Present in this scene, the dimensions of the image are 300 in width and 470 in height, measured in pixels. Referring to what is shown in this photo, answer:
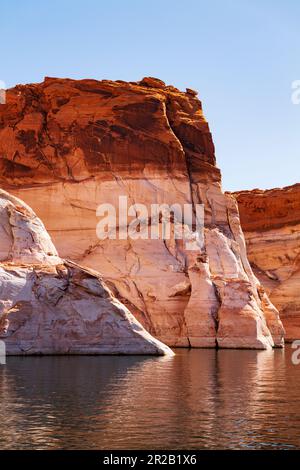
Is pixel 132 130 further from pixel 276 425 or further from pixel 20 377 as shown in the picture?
pixel 276 425

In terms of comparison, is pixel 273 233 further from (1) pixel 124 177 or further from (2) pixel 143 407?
(2) pixel 143 407

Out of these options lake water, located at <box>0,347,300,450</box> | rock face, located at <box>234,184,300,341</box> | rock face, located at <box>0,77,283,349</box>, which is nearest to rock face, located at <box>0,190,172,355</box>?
lake water, located at <box>0,347,300,450</box>

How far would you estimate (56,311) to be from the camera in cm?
3406

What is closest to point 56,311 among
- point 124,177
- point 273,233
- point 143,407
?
point 143,407

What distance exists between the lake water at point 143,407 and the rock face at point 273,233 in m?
49.0

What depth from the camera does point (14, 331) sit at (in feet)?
107

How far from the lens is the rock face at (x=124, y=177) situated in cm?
5428

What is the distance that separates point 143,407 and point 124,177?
41161mm

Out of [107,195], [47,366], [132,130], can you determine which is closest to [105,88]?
[132,130]

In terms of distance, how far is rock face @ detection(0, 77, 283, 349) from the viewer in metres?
54.3

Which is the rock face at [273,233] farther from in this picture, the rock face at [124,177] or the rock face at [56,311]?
the rock face at [56,311]

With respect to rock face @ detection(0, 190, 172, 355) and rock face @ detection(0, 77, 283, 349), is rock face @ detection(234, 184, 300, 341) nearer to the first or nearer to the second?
rock face @ detection(0, 77, 283, 349)

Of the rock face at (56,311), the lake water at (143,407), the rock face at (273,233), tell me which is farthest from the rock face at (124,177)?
the lake water at (143,407)
